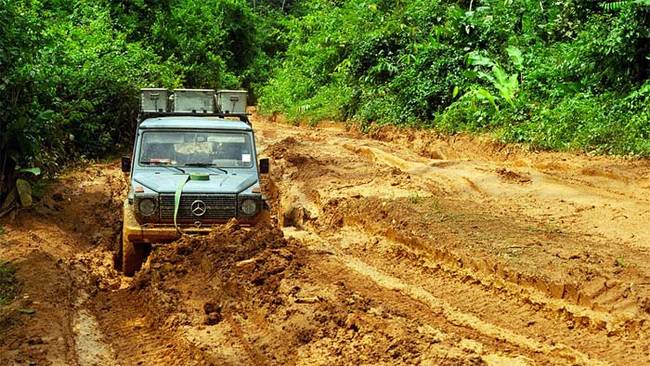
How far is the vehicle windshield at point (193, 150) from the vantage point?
9.54 m

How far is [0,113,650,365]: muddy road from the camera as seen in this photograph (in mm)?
6102

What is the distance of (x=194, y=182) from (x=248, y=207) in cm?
72

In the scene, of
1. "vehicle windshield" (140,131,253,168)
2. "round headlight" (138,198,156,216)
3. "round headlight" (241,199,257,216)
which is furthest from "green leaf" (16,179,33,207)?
"round headlight" (241,199,257,216)

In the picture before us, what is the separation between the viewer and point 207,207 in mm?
8828

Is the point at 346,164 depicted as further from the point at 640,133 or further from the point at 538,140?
the point at 640,133

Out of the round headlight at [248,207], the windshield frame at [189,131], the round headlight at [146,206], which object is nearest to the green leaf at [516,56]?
the windshield frame at [189,131]

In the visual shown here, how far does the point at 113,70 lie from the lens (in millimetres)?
18125

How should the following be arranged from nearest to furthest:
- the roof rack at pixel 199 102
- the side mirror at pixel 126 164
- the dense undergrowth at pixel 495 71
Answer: the side mirror at pixel 126 164 → the roof rack at pixel 199 102 → the dense undergrowth at pixel 495 71

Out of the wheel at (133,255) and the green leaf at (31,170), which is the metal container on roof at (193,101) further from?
the wheel at (133,255)

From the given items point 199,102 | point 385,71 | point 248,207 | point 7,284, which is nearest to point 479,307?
point 248,207

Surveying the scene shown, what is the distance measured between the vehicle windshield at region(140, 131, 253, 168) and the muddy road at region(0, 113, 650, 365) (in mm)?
1339

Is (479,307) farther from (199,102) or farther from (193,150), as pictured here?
(199,102)

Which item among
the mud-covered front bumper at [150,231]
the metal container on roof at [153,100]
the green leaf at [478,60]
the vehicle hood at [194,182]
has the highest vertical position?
the green leaf at [478,60]

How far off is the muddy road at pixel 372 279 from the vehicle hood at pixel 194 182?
574mm
